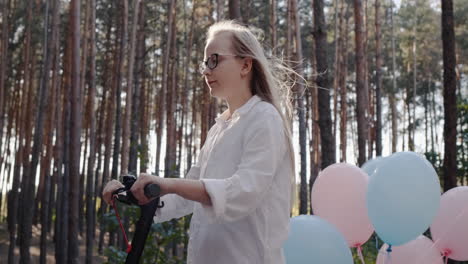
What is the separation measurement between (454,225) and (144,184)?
3.92 metres

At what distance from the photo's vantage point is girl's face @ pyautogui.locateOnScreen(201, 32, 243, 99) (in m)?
1.82

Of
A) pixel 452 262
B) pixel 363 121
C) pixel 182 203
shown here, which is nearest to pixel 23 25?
pixel 363 121

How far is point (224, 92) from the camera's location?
1842 mm

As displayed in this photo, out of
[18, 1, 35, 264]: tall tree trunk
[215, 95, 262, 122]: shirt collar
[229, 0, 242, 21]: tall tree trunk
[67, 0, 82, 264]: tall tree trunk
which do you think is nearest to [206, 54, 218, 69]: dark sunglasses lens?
[215, 95, 262, 122]: shirt collar

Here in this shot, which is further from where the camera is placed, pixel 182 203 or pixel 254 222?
pixel 182 203

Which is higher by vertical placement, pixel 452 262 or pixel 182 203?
pixel 182 203

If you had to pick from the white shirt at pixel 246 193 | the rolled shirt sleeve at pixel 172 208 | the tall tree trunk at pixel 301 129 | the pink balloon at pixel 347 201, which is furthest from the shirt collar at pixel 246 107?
the tall tree trunk at pixel 301 129

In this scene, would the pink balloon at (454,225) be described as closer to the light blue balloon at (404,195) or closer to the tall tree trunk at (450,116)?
the light blue balloon at (404,195)

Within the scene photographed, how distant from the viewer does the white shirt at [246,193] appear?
1.56m

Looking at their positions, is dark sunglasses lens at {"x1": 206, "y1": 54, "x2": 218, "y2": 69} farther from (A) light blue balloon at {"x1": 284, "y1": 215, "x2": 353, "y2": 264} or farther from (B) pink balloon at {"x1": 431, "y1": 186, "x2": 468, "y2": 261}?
(B) pink balloon at {"x1": 431, "y1": 186, "x2": 468, "y2": 261}

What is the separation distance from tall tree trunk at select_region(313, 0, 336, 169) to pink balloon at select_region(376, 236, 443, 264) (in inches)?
120

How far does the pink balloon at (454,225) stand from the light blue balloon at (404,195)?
2.05 feet

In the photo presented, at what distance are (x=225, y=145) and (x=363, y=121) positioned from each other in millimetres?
10089

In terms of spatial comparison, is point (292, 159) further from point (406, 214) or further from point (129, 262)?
point (406, 214)
